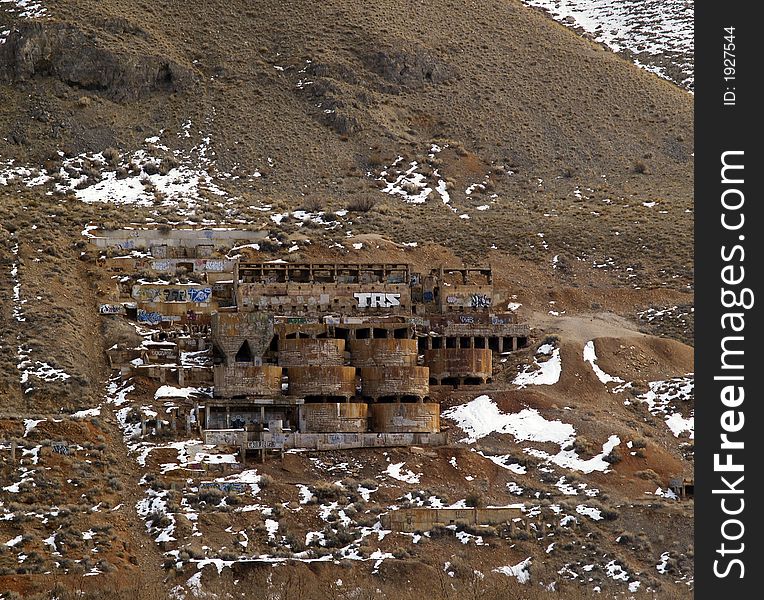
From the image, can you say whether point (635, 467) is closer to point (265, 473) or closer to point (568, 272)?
point (265, 473)

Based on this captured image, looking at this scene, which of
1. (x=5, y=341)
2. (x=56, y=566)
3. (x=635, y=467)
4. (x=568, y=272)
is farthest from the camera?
(x=568, y=272)

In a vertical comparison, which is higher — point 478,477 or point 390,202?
Result: point 390,202

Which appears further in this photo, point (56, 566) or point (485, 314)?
point (485, 314)

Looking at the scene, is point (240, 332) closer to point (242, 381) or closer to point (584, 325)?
point (242, 381)

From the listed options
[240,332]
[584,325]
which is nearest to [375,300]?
[240,332]

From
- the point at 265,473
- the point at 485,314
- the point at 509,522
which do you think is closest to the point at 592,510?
the point at 509,522

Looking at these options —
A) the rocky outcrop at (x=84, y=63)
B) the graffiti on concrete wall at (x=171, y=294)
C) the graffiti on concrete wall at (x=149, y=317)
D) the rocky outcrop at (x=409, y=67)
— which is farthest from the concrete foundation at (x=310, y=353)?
A: the rocky outcrop at (x=409, y=67)

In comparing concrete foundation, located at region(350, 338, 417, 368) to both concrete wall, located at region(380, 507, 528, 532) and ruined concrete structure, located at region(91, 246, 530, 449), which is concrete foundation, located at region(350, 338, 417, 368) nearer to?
ruined concrete structure, located at region(91, 246, 530, 449)

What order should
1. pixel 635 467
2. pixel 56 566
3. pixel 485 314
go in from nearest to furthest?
1. pixel 56 566
2. pixel 635 467
3. pixel 485 314
